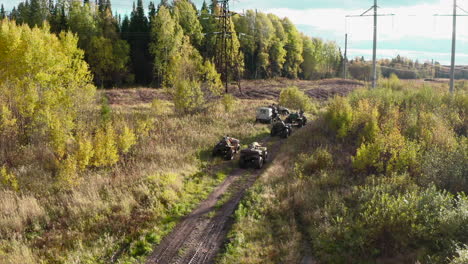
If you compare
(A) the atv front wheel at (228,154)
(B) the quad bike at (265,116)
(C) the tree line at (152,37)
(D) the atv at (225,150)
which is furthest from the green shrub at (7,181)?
(C) the tree line at (152,37)

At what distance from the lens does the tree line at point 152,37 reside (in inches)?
2304

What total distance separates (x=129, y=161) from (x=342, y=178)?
1181cm

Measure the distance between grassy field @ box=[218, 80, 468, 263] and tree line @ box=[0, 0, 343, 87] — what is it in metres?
31.3

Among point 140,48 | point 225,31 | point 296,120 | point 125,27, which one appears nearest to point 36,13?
point 125,27

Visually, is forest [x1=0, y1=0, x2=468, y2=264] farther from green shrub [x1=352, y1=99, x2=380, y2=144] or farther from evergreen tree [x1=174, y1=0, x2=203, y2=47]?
evergreen tree [x1=174, y1=0, x2=203, y2=47]

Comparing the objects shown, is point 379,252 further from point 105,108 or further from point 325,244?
point 105,108

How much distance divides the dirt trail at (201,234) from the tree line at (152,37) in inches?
1385

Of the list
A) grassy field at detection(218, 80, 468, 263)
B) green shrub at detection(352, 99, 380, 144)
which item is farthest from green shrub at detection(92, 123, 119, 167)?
green shrub at detection(352, 99, 380, 144)

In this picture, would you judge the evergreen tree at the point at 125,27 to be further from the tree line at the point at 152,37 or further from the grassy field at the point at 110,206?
the grassy field at the point at 110,206

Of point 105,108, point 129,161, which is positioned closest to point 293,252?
point 129,161

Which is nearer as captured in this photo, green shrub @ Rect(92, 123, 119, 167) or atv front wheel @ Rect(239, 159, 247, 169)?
green shrub @ Rect(92, 123, 119, 167)

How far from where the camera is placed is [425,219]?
446 inches

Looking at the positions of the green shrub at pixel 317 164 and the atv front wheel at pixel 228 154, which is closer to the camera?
the green shrub at pixel 317 164

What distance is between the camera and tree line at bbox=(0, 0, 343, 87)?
58531 millimetres
